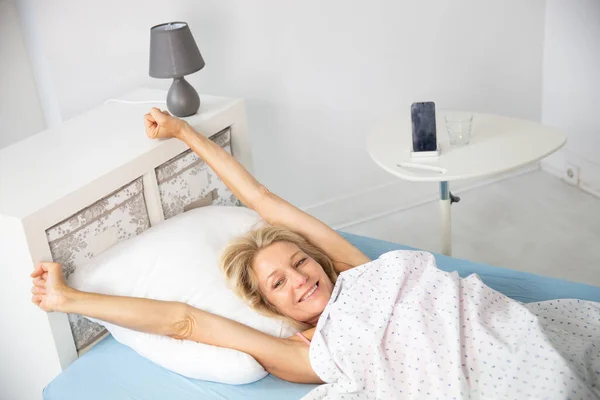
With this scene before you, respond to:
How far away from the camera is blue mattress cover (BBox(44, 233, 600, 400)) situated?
163 cm

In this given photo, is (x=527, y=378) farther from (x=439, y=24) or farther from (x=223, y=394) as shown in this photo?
(x=439, y=24)

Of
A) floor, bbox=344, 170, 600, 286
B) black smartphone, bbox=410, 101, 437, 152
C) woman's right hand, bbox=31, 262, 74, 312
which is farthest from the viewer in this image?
floor, bbox=344, 170, 600, 286

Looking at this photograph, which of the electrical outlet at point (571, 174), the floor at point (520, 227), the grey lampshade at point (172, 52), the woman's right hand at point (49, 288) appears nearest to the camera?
the woman's right hand at point (49, 288)

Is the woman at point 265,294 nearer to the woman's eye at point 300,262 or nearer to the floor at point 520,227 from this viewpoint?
the woman's eye at point 300,262

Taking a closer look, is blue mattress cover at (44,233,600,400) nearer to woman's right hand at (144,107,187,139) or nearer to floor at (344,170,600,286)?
woman's right hand at (144,107,187,139)

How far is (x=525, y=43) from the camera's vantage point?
3.13 metres

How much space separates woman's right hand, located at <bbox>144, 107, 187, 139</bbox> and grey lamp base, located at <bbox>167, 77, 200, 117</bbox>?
0.39 ft

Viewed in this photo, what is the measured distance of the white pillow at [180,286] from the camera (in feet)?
5.37

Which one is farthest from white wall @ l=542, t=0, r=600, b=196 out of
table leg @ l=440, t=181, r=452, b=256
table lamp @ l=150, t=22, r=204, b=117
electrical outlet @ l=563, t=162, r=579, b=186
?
table lamp @ l=150, t=22, r=204, b=117

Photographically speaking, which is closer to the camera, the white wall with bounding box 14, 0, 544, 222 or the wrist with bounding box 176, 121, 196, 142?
the wrist with bounding box 176, 121, 196, 142

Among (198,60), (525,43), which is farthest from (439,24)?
(198,60)

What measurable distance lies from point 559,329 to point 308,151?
57.3 inches

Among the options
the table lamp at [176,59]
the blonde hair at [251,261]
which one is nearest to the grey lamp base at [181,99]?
the table lamp at [176,59]

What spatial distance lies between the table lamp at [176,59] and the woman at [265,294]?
0.16 meters
